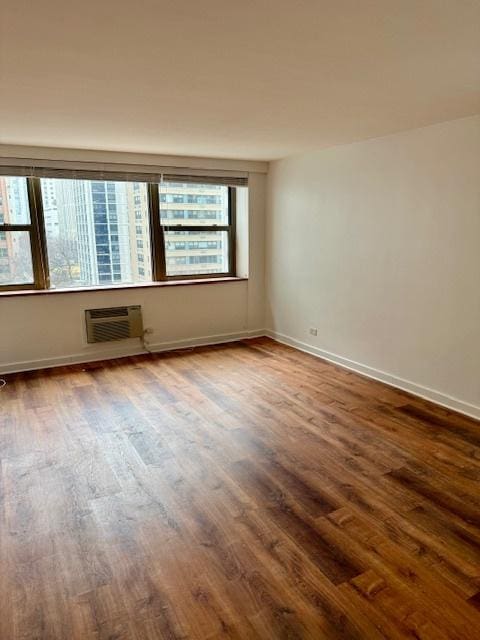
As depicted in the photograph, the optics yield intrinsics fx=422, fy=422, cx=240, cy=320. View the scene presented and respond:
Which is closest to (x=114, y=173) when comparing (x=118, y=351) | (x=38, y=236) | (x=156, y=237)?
(x=156, y=237)

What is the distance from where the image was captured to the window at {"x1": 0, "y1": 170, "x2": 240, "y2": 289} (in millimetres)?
4289

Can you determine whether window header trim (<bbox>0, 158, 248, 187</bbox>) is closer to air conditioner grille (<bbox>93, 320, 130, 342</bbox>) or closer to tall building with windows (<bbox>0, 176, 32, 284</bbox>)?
tall building with windows (<bbox>0, 176, 32, 284</bbox>)

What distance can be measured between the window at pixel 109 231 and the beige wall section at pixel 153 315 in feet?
0.76

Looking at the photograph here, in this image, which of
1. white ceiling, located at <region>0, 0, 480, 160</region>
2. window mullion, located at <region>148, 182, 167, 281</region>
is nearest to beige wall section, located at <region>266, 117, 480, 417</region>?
white ceiling, located at <region>0, 0, 480, 160</region>

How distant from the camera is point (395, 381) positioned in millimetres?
3844

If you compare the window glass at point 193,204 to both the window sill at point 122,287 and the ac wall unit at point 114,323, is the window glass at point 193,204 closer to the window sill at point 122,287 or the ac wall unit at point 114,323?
the window sill at point 122,287

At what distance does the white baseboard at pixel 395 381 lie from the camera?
3.29 meters

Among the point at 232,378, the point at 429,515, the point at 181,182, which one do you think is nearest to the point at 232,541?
the point at 429,515

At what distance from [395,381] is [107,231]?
3.39 meters

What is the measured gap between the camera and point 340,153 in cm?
415

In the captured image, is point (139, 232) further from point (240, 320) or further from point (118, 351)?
point (240, 320)

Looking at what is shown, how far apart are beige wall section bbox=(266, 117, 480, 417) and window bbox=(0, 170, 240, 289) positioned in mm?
930

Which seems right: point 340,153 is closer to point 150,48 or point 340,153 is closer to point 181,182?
point 181,182

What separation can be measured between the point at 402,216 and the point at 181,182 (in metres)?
2.50
